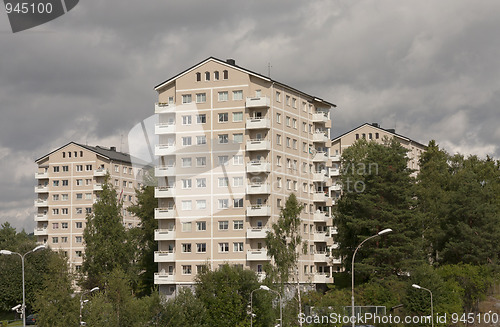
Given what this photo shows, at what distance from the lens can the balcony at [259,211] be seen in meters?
94.1

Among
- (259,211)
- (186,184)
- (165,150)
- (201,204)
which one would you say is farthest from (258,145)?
(165,150)

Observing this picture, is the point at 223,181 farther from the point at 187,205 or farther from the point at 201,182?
the point at 187,205

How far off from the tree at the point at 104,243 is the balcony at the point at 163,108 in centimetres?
1324

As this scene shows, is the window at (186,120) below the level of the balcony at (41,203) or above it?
above

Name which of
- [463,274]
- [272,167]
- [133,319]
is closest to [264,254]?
→ [272,167]

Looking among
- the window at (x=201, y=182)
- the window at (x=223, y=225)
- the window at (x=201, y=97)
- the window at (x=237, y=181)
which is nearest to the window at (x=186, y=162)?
the window at (x=201, y=182)

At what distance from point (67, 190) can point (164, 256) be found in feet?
186

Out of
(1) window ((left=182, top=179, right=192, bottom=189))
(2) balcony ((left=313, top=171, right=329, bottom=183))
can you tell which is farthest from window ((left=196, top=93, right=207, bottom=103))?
(2) balcony ((left=313, top=171, right=329, bottom=183))

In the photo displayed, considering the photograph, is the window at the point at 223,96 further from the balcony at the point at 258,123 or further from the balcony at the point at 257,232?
the balcony at the point at 257,232

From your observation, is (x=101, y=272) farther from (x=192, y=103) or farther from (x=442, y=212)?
(x=442, y=212)

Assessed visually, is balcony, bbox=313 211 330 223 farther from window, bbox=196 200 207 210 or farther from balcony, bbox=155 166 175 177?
balcony, bbox=155 166 175 177

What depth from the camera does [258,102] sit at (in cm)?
9650

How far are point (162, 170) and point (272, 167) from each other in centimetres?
1551

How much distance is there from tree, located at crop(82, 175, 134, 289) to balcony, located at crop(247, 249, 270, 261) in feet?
57.7
